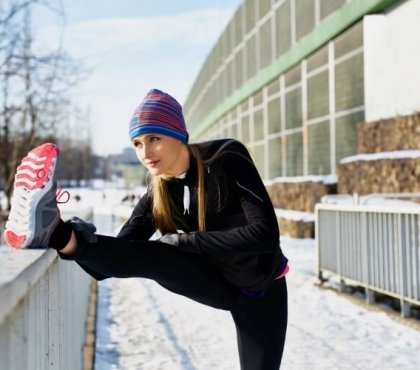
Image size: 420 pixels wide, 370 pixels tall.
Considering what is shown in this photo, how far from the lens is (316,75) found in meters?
19.4

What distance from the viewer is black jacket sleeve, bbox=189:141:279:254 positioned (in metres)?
2.52

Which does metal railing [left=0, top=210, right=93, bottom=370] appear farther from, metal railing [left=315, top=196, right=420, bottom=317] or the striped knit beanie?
metal railing [left=315, top=196, right=420, bottom=317]

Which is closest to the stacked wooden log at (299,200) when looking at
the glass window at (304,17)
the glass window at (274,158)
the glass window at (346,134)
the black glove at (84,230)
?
the glass window at (346,134)

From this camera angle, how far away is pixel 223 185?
266cm

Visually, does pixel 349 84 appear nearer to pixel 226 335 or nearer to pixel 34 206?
pixel 226 335

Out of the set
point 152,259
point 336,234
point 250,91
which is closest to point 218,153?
point 152,259

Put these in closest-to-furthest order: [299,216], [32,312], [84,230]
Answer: [32,312]
[84,230]
[299,216]

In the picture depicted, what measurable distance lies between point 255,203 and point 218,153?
0.32 meters

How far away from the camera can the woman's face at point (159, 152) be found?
270cm

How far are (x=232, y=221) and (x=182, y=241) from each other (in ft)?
0.83

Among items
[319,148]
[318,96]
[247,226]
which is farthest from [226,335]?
[318,96]

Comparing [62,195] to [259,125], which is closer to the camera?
[62,195]

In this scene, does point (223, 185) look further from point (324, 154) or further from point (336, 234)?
point (324, 154)

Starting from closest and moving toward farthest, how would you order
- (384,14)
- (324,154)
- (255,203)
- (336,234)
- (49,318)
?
(49,318), (255,203), (336,234), (384,14), (324,154)
